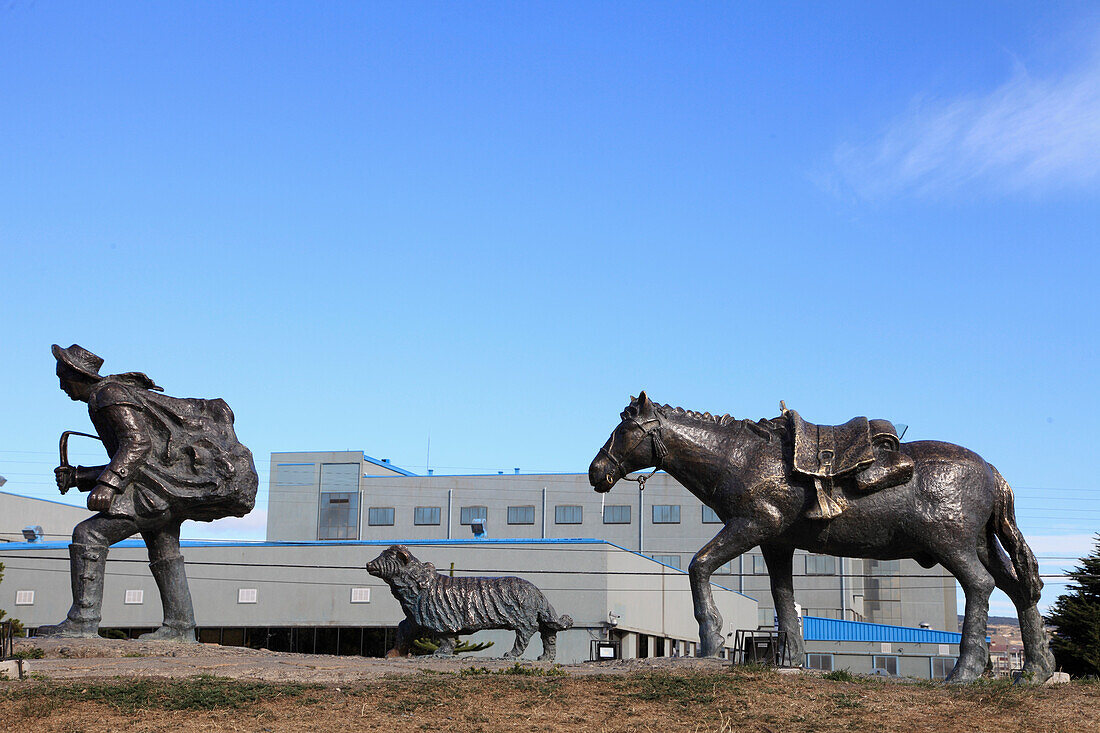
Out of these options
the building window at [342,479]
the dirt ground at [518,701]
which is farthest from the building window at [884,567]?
the dirt ground at [518,701]

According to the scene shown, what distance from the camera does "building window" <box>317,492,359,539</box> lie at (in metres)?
64.9

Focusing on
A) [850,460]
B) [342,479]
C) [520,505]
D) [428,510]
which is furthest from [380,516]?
[850,460]

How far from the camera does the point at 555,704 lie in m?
9.33

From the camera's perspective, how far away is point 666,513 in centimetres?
6275

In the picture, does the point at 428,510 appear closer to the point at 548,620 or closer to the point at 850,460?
the point at 548,620

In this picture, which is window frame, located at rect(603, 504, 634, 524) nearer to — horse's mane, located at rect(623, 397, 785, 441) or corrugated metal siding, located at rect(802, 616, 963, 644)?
corrugated metal siding, located at rect(802, 616, 963, 644)

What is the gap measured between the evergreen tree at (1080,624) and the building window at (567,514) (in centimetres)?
3977

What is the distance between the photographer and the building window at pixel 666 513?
205ft

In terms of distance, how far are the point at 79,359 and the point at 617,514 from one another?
51.4 meters

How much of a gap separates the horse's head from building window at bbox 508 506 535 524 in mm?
53881

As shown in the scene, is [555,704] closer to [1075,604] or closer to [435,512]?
[1075,604]

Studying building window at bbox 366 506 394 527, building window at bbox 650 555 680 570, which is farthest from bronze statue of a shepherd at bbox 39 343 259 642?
building window at bbox 366 506 394 527

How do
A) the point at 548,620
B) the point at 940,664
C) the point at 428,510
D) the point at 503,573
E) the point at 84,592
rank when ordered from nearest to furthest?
1. the point at 84,592
2. the point at 548,620
3. the point at 503,573
4. the point at 940,664
5. the point at 428,510

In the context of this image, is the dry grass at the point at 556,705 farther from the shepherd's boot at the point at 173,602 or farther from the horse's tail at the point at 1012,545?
the shepherd's boot at the point at 173,602
